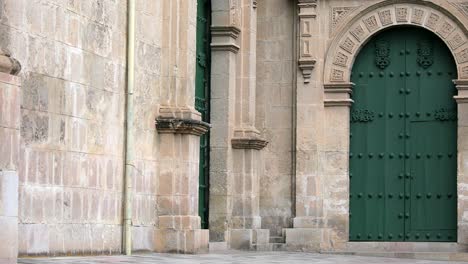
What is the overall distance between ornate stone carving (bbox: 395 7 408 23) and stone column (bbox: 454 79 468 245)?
1343 mm

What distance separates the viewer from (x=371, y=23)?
19.4 meters

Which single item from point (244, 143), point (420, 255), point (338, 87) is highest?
point (338, 87)

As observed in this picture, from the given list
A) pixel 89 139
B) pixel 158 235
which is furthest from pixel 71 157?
pixel 158 235

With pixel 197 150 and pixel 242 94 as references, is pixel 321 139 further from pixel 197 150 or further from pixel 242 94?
pixel 197 150

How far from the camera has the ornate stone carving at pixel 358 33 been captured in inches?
763

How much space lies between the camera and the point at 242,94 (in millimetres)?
18969

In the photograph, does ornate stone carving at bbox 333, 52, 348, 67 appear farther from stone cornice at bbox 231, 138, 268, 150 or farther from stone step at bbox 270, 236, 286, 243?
stone step at bbox 270, 236, 286, 243

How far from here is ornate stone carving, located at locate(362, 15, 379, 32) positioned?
762 inches

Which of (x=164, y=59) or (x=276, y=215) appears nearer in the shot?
(x=164, y=59)

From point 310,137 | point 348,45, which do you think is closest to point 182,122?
point 310,137

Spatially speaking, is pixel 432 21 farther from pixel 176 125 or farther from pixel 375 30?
pixel 176 125

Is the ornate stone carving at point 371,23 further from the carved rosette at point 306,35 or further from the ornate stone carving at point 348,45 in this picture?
the carved rosette at point 306,35

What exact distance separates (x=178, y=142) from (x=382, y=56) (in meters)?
5.04

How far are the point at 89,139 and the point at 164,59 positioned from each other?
2.50 m
